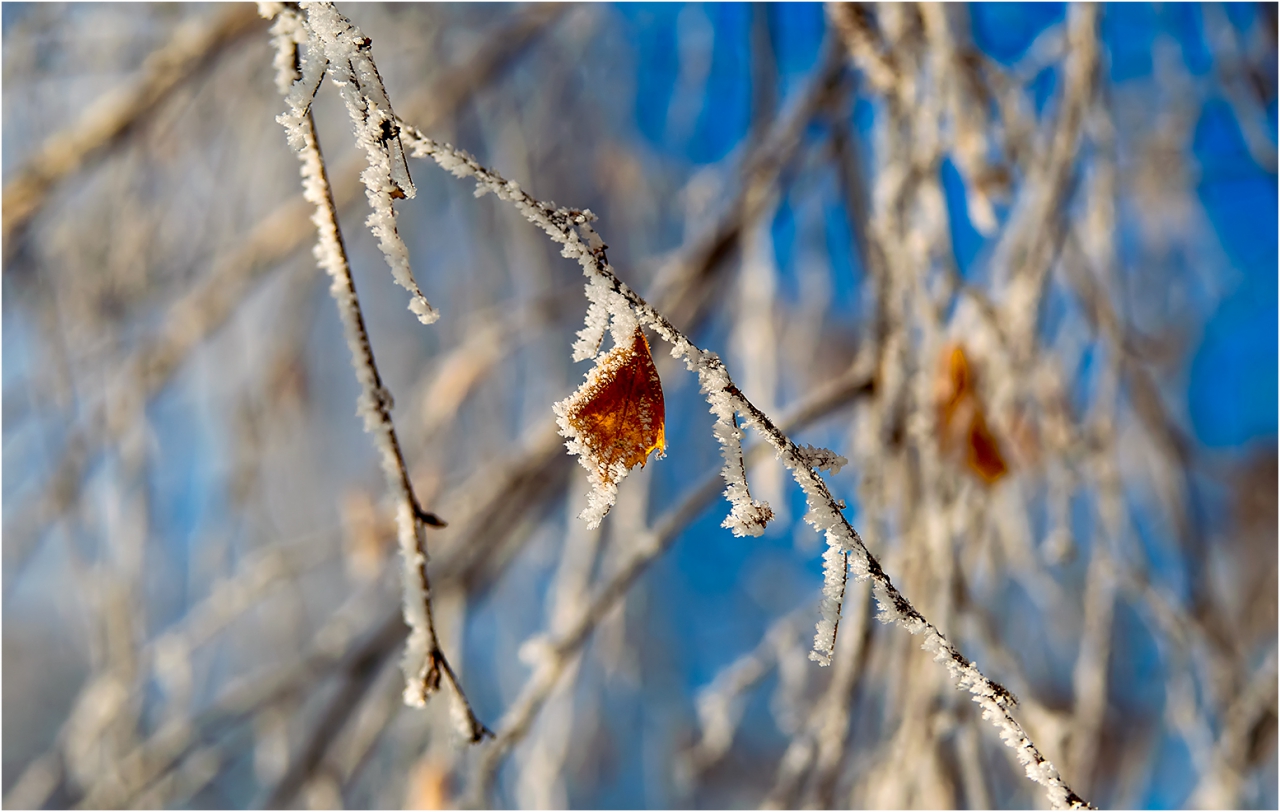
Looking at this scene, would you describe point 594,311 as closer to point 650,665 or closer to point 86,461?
point 86,461

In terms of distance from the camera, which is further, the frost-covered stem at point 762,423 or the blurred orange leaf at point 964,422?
the blurred orange leaf at point 964,422

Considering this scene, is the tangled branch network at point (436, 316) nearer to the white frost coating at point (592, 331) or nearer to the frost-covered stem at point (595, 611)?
the white frost coating at point (592, 331)

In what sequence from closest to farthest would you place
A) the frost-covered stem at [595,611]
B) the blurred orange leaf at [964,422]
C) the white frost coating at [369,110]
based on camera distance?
the white frost coating at [369,110] → the frost-covered stem at [595,611] → the blurred orange leaf at [964,422]

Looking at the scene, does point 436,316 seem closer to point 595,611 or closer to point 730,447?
point 730,447

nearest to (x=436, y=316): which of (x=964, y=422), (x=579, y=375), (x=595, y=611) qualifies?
(x=595, y=611)

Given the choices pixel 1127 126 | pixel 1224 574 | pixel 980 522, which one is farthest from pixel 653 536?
pixel 1224 574

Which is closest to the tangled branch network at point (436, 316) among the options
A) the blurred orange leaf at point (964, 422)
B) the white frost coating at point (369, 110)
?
the white frost coating at point (369, 110)
